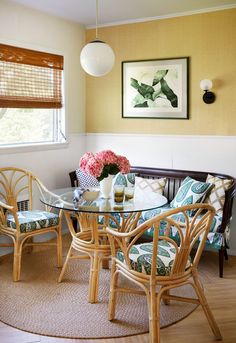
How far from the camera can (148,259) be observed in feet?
8.34

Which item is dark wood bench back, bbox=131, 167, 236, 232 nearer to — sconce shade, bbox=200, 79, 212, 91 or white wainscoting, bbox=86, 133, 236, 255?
white wainscoting, bbox=86, 133, 236, 255

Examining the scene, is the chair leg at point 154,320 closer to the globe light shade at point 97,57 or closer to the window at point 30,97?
the globe light shade at point 97,57

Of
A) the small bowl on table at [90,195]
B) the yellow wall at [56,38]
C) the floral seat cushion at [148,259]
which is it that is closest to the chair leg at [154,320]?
the floral seat cushion at [148,259]

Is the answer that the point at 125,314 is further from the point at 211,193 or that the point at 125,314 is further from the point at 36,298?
the point at 211,193

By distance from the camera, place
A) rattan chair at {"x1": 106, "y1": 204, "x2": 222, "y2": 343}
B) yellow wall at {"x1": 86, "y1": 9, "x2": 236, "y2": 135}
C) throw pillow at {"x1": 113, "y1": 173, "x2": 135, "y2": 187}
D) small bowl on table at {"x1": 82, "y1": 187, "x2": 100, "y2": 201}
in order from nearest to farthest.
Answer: rattan chair at {"x1": 106, "y1": 204, "x2": 222, "y2": 343} → small bowl on table at {"x1": 82, "y1": 187, "x2": 100, "y2": 201} → yellow wall at {"x1": 86, "y1": 9, "x2": 236, "y2": 135} → throw pillow at {"x1": 113, "y1": 173, "x2": 135, "y2": 187}

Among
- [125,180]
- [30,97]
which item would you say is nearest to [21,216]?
[125,180]

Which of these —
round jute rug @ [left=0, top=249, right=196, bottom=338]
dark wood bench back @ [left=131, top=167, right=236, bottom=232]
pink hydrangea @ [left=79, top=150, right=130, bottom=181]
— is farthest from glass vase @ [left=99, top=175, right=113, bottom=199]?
dark wood bench back @ [left=131, top=167, right=236, bottom=232]

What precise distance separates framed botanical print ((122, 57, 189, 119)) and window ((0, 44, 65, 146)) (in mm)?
777

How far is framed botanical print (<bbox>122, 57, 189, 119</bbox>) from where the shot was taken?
4348 millimetres

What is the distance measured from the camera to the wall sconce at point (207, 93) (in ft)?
13.5

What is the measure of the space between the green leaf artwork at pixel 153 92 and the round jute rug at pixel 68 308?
1942 mm

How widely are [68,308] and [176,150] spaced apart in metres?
2.17

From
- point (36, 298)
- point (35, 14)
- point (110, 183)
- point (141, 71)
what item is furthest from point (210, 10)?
point (36, 298)

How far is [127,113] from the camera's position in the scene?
15.6 ft
